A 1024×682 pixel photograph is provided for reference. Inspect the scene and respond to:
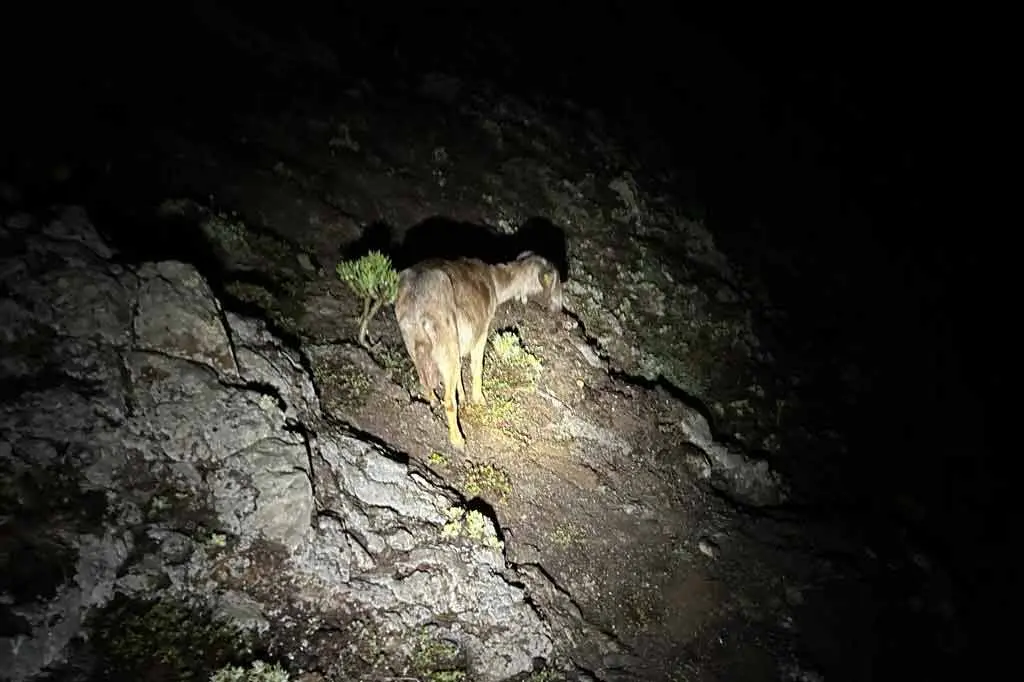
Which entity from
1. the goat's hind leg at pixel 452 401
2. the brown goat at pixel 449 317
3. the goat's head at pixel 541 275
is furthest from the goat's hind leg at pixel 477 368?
the goat's head at pixel 541 275

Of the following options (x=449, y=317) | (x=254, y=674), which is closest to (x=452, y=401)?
(x=449, y=317)

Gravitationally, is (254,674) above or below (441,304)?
below

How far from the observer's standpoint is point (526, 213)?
682 inches

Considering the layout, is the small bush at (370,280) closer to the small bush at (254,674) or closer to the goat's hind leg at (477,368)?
the goat's hind leg at (477,368)

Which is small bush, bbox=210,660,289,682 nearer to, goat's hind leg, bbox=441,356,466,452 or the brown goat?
the brown goat

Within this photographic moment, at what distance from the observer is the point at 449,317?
27.7ft

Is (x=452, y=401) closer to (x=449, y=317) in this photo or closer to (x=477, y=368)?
(x=477, y=368)

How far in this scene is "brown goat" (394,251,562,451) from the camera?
8.29m

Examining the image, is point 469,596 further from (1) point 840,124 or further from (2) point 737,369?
(1) point 840,124

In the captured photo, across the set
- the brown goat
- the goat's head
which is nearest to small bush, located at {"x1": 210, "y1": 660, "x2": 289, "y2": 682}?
the brown goat

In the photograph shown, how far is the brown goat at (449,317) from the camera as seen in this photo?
27.2 feet

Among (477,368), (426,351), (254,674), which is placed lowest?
(254,674)

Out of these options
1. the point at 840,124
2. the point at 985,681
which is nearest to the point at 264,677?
the point at 985,681

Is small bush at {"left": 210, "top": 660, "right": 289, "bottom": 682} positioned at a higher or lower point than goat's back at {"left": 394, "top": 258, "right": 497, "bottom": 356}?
lower
